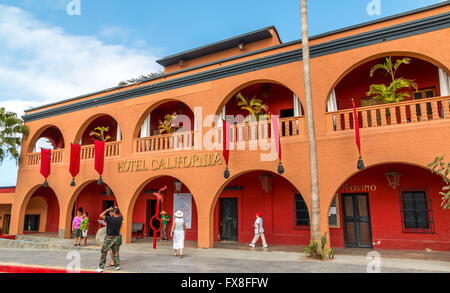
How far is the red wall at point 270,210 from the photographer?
13188mm

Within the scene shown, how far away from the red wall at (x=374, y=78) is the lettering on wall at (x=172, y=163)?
18.4ft

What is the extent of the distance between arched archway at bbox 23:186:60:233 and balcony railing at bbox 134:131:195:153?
966 cm

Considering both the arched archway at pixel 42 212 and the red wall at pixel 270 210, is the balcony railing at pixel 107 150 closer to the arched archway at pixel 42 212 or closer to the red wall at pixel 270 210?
the red wall at pixel 270 210

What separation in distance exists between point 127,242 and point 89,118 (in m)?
6.78

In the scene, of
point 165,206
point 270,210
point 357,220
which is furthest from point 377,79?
point 165,206

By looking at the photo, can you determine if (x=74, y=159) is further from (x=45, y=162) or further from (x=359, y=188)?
(x=359, y=188)

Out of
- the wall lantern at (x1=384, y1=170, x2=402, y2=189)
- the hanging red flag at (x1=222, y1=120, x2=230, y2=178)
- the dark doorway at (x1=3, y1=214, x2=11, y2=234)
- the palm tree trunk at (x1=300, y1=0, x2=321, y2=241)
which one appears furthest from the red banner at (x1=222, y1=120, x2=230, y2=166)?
the dark doorway at (x1=3, y1=214, x2=11, y2=234)

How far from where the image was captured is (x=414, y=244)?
36.6ft

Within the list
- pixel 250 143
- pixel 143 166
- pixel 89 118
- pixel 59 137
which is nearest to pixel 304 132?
pixel 250 143

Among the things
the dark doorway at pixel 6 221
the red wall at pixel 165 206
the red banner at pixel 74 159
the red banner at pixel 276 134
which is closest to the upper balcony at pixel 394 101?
the red banner at pixel 276 134

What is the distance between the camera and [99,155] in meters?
15.1

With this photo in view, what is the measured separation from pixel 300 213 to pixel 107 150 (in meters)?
9.57
